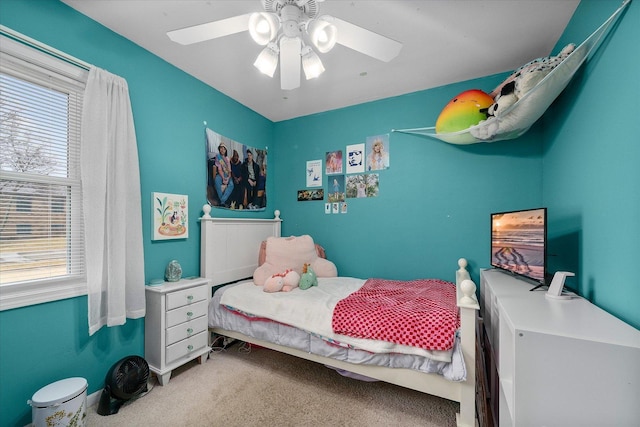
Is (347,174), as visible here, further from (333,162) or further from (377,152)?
(377,152)

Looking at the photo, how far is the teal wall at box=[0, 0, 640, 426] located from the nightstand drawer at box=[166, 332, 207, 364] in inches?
10.8

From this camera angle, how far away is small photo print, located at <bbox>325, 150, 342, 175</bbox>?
299 cm

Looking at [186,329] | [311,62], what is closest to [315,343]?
[186,329]

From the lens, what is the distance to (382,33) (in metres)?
1.82

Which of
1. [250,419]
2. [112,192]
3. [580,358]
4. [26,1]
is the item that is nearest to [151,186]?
[112,192]

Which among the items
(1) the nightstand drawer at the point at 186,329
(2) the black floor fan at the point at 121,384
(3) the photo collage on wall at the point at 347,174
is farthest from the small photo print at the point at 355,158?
(2) the black floor fan at the point at 121,384

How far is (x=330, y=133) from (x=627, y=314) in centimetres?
268

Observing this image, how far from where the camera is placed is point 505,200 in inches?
91.1

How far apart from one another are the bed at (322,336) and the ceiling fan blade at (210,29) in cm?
146

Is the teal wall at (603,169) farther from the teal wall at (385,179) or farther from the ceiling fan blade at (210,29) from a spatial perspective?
the ceiling fan blade at (210,29)

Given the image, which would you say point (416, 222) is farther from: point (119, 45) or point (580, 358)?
point (119, 45)

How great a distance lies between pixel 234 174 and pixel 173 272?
1.18 m

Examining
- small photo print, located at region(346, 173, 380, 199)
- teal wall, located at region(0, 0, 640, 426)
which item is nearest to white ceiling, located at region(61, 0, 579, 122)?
teal wall, located at region(0, 0, 640, 426)

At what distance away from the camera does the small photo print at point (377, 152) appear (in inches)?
108
